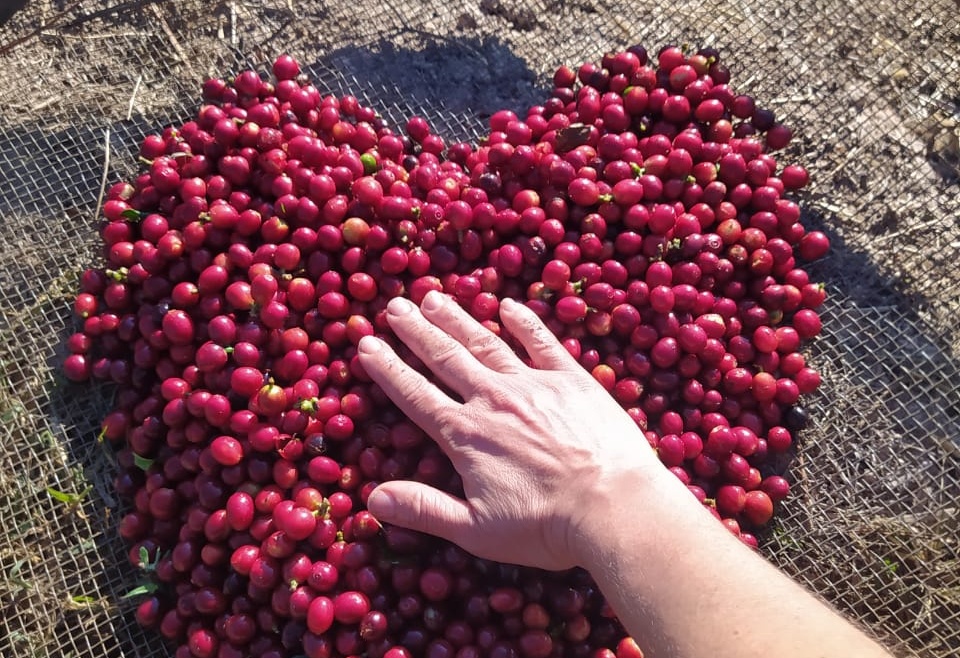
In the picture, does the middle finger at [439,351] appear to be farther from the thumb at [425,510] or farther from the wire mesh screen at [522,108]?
the wire mesh screen at [522,108]

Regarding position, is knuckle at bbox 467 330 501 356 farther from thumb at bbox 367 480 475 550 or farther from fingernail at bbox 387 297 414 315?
thumb at bbox 367 480 475 550

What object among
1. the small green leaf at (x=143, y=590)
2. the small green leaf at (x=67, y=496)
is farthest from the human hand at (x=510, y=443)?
the small green leaf at (x=67, y=496)

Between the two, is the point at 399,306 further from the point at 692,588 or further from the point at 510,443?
the point at 692,588

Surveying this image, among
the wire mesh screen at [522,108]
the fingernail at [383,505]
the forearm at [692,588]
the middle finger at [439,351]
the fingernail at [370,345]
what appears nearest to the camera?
the forearm at [692,588]

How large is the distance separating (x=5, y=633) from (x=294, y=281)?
1696 mm

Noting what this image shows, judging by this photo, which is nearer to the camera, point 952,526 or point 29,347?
point 952,526

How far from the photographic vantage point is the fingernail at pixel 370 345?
2549 millimetres

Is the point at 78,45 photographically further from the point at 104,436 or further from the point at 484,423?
the point at 484,423

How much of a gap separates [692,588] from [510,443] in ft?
2.19

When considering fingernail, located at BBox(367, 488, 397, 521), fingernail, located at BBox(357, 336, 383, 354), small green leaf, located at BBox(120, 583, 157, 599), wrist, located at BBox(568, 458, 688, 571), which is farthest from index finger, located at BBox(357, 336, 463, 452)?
small green leaf, located at BBox(120, 583, 157, 599)

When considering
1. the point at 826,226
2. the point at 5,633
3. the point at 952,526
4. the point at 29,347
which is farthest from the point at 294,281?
the point at 952,526

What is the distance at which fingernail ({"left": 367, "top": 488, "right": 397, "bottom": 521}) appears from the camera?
7.50ft

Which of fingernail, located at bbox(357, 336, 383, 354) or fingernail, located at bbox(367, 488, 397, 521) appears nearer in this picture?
fingernail, located at bbox(367, 488, 397, 521)

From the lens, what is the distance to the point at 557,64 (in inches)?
148
